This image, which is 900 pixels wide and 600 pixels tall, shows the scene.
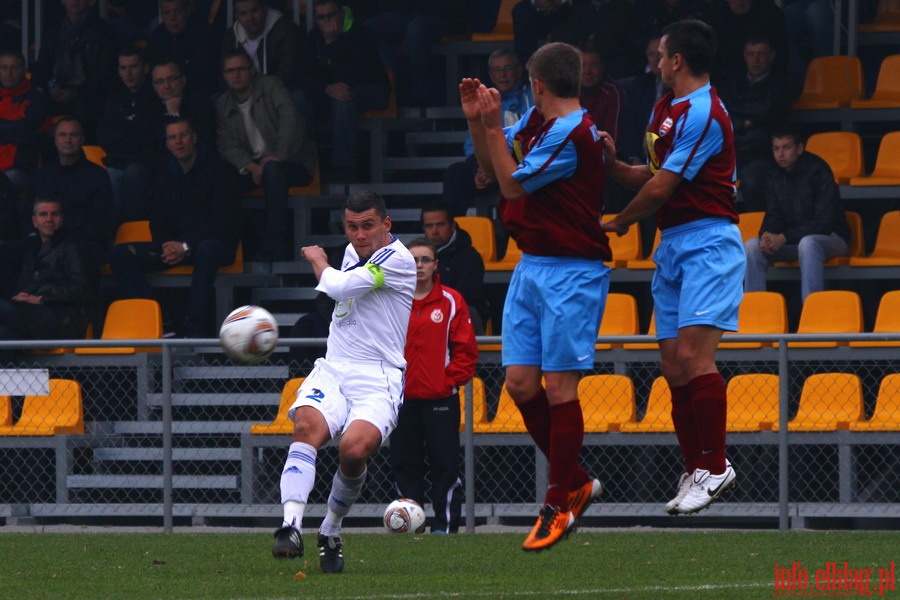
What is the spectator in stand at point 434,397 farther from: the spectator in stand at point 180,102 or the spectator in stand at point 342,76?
the spectator in stand at point 180,102

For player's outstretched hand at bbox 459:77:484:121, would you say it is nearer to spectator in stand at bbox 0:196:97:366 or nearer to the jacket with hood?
spectator in stand at bbox 0:196:97:366

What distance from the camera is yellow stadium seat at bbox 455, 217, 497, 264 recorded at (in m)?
13.4

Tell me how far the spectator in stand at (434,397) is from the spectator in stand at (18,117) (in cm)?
581

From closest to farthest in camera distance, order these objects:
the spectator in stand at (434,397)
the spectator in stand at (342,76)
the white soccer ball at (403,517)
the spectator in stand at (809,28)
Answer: the white soccer ball at (403,517) → the spectator in stand at (434,397) → the spectator in stand at (342,76) → the spectator in stand at (809,28)

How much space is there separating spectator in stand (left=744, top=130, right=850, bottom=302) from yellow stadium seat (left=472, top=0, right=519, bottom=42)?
14.3 feet

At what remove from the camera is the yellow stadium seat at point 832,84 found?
1427cm

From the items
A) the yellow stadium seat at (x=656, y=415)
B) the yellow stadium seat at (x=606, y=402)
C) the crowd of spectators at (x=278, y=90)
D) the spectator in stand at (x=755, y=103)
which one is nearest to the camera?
the yellow stadium seat at (x=656, y=415)

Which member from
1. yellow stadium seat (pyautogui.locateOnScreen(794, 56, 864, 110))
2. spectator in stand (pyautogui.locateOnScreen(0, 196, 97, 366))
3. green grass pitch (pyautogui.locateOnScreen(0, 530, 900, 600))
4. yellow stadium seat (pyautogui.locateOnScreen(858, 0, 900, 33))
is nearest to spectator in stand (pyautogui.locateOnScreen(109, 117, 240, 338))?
spectator in stand (pyautogui.locateOnScreen(0, 196, 97, 366))

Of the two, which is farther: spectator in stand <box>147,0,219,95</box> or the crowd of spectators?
spectator in stand <box>147,0,219,95</box>

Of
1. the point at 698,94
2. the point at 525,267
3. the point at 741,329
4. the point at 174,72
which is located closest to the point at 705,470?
the point at 525,267

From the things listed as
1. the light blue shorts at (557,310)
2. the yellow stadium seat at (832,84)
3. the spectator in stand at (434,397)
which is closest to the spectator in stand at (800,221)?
the yellow stadium seat at (832,84)

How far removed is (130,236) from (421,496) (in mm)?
4871

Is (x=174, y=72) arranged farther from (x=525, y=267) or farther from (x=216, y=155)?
(x=525, y=267)

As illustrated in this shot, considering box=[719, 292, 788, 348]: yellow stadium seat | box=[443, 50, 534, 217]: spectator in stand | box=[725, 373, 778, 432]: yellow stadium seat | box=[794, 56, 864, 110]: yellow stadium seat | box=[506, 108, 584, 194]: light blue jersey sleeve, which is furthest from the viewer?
box=[794, 56, 864, 110]: yellow stadium seat
